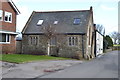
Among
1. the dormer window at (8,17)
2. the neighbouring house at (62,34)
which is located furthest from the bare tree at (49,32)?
the dormer window at (8,17)

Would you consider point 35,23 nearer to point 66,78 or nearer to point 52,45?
point 52,45

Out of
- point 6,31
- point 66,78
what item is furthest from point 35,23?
point 66,78

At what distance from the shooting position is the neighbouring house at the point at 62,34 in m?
34.5

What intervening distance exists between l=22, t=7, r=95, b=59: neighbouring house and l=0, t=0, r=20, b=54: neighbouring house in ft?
18.1

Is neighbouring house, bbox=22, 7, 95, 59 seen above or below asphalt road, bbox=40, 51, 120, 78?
above

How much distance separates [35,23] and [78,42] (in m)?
8.66

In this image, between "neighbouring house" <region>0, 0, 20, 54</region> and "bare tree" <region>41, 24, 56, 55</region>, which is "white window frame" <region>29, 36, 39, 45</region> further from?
"neighbouring house" <region>0, 0, 20, 54</region>

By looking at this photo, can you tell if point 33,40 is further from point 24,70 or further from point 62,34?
point 24,70

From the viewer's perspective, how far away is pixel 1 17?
92.2 feet

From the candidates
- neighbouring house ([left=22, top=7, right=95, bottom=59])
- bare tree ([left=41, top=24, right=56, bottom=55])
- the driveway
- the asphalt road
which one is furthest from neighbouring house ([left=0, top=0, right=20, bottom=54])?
the asphalt road

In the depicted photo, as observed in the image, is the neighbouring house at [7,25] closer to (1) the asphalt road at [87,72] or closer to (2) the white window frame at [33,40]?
(2) the white window frame at [33,40]

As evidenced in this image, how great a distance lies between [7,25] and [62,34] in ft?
30.9

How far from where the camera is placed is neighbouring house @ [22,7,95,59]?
3447 cm

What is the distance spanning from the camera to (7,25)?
29.0 metres
